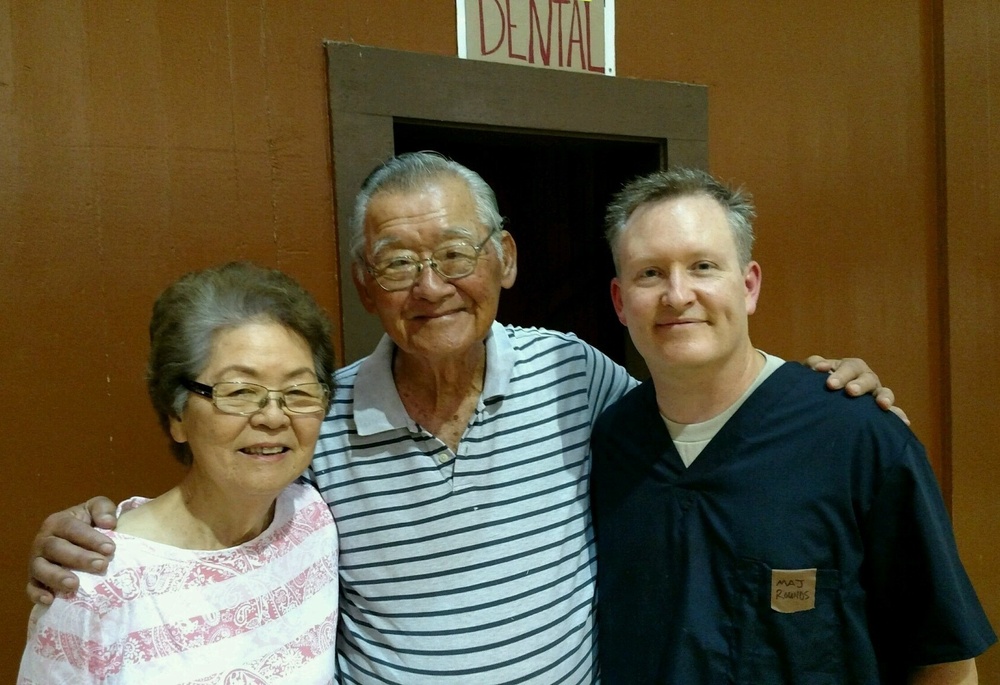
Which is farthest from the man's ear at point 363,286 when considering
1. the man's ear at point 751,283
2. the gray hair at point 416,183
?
the man's ear at point 751,283

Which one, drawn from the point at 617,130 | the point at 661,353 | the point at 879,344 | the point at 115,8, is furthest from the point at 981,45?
the point at 115,8

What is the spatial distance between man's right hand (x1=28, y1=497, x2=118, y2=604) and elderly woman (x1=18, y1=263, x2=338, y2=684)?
22 millimetres

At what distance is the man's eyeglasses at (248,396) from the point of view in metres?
1.18

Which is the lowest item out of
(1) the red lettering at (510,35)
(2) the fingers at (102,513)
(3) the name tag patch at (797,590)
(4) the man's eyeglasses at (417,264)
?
(3) the name tag patch at (797,590)

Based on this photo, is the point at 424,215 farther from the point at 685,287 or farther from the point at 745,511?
the point at 745,511

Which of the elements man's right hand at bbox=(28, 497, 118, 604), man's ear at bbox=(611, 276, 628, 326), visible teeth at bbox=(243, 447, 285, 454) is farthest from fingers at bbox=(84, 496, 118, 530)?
man's ear at bbox=(611, 276, 628, 326)

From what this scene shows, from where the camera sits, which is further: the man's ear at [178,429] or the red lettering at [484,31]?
the red lettering at [484,31]

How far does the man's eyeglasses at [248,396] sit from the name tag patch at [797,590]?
90 centimetres

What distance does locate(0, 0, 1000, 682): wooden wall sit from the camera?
154 cm

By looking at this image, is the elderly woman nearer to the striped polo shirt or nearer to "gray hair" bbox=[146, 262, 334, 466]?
"gray hair" bbox=[146, 262, 334, 466]

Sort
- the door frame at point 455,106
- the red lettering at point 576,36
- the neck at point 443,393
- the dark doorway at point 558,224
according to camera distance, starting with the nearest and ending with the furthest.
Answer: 1. the neck at point 443,393
2. the door frame at point 455,106
3. the red lettering at point 576,36
4. the dark doorway at point 558,224

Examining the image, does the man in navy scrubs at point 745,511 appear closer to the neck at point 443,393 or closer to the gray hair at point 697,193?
the gray hair at point 697,193

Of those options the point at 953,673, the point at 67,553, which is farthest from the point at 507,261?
the point at 953,673

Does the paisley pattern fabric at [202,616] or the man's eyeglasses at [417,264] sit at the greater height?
the man's eyeglasses at [417,264]
